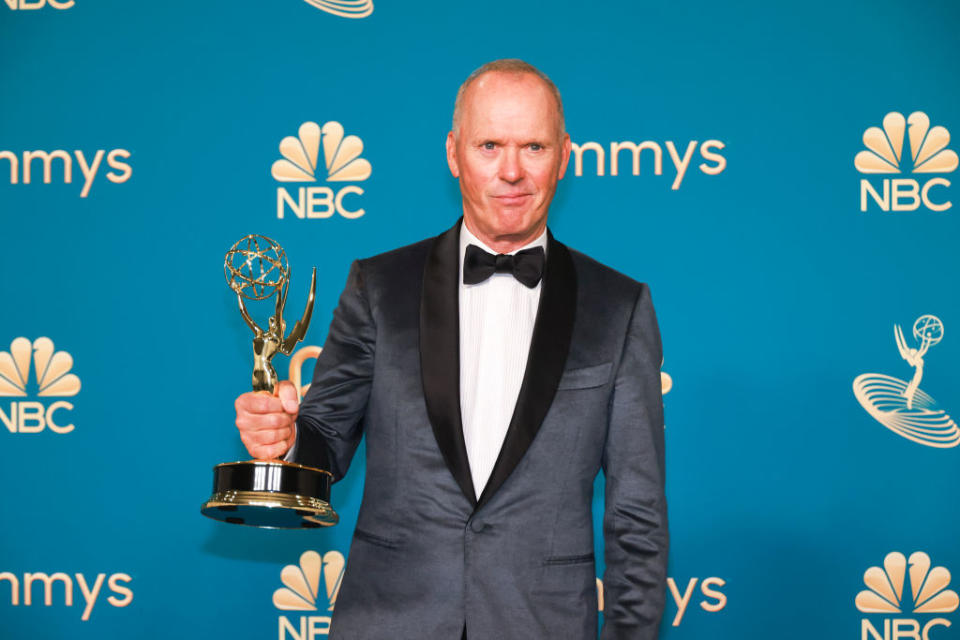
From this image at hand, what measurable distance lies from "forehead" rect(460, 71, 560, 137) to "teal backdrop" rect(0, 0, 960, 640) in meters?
1.01

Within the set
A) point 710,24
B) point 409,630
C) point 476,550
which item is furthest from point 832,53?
point 409,630

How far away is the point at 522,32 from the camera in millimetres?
2957

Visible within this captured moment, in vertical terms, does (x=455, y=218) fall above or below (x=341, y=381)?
above

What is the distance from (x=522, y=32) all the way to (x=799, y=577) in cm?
200

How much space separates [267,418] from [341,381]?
0.99ft

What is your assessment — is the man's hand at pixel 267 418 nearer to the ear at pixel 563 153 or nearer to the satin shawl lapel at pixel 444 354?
the satin shawl lapel at pixel 444 354

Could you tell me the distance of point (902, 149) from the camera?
2875 mm

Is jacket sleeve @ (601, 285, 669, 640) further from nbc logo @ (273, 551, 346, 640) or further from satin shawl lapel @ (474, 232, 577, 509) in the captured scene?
nbc logo @ (273, 551, 346, 640)

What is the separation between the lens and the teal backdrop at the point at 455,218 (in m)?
2.86

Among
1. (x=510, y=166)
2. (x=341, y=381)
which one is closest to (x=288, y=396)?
(x=341, y=381)

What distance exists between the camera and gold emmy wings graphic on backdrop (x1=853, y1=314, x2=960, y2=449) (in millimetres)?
2838

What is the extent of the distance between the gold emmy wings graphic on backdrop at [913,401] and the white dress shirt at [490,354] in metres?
1.42

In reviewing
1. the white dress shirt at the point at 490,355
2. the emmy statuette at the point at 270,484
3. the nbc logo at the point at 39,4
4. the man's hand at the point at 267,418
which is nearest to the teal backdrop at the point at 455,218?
the nbc logo at the point at 39,4

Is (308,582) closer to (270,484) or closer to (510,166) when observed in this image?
(270,484)
